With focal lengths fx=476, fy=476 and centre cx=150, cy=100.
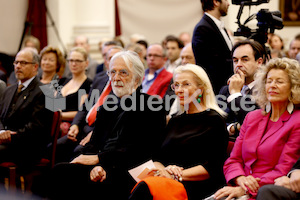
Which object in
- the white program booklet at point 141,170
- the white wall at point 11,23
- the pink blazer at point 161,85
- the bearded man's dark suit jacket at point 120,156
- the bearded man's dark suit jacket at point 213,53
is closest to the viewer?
the white program booklet at point 141,170

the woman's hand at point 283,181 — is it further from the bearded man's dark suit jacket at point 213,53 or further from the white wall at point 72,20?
the white wall at point 72,20

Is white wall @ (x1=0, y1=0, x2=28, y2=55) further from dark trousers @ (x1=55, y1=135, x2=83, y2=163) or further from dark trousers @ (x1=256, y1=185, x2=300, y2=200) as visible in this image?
dark trousers @ (x1=256, y1=185, x2=300, y2=200)

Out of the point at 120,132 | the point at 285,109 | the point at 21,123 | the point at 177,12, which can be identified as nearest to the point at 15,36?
the point at 177,12

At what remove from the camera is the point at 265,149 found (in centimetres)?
267

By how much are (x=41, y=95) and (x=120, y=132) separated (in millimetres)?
1264

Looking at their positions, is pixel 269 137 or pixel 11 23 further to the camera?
pixel 11 23

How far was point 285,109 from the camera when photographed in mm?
2730

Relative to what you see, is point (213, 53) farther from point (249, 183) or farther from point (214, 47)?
point (249, 183)

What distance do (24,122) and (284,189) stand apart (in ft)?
8.71

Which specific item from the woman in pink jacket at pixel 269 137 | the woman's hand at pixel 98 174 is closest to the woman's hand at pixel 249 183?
the woman in pink jacket at pixel 269 137

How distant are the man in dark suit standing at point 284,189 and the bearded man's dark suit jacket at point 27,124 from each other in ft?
7.84

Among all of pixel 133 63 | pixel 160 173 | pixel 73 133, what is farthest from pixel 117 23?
pixel 160 173

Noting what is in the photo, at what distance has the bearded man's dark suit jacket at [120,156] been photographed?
3.21 metres

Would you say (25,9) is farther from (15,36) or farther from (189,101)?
(189,101)
